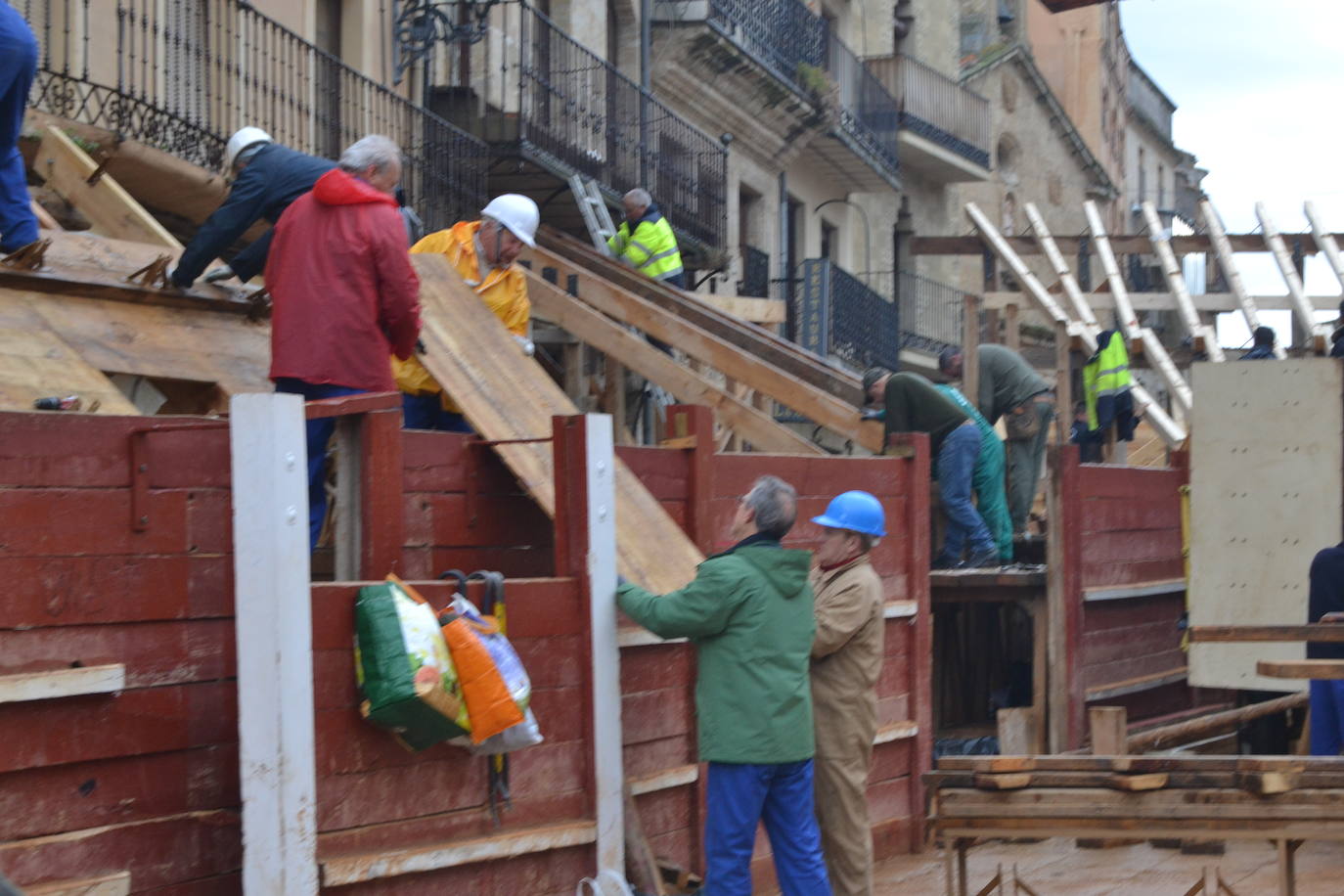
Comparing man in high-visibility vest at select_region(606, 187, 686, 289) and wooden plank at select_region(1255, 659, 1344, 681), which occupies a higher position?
man in high-visibility vest at select_region(606, 187, 686, 289)

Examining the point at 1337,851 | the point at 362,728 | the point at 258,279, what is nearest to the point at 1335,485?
the point at 1337,851

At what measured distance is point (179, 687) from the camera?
5621 millimetres

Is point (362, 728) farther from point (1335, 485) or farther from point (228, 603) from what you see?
point (1335, 485)

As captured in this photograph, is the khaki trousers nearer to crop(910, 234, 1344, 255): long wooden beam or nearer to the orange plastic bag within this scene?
the orange plastic bag

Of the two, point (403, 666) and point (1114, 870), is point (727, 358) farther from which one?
point (403, 666)

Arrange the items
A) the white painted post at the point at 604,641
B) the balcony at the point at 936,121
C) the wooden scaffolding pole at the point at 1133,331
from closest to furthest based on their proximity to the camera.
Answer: the white painted post at the point at 604,641 → the wooden scaffolding pole at the point at 1133,331 → the balcony at the point at 936,121

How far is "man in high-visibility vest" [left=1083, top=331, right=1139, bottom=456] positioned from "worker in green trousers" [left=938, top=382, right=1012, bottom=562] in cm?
568

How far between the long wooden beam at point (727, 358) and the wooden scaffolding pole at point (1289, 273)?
381 inches

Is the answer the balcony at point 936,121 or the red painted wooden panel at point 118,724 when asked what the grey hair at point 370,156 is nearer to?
the red painted wooden panel at point 118,724

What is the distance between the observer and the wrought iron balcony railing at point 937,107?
29.7 metres

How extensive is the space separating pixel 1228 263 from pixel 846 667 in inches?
576

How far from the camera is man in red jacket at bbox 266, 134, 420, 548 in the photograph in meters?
6.85

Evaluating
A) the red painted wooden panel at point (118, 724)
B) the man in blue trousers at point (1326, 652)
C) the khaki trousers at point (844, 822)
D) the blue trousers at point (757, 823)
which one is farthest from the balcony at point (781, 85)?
the red painted wooden panel at point (118, 724)

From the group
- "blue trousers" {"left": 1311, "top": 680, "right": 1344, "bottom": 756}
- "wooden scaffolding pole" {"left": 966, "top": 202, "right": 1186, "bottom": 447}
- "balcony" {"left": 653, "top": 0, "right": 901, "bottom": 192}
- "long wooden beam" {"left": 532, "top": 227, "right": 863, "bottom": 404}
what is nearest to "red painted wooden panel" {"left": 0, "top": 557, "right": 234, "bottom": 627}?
"long wooden beam" {"left": 532, "top": 227, "right": 863, "bottom": 404}
